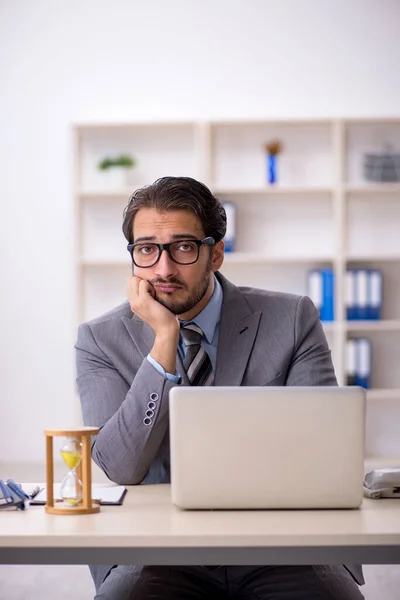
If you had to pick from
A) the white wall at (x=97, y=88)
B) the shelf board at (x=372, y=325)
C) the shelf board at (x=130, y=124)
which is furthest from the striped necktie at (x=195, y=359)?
the white wall at (x=97, y=88)

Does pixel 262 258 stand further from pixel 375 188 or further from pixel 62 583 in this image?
A: pixel 62 583

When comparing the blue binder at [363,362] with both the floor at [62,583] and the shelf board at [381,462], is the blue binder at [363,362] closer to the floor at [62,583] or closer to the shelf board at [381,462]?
the shelf board at [381,462]

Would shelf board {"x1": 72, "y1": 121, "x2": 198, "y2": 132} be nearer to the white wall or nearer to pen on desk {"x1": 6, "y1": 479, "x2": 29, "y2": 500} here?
the white wall

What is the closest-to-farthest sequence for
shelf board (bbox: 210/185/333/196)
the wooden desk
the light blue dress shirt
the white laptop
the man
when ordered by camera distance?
the wooden desk, the white laptop, the man, the light blue dress shirt, shelf board (bbox: 210/185/333/196)

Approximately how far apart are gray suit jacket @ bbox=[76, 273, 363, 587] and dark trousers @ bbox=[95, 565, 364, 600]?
220 millimetres

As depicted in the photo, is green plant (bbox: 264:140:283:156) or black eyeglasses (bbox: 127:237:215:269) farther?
green plant (bbox: 264:140:283:156)

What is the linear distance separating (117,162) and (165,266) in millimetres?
3473

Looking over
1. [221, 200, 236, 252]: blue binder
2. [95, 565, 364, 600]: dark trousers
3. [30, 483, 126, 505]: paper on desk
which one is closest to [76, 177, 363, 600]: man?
[30, 483, 126, 505]: paper on desk

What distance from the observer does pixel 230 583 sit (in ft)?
5.80

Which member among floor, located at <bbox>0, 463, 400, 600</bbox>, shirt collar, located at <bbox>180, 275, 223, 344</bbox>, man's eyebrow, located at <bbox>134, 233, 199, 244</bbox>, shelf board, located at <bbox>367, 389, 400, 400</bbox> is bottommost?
floor, located at <bbox>0, 463, 400, 600</bbox>

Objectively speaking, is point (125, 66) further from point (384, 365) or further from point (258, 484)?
point (258, 484)

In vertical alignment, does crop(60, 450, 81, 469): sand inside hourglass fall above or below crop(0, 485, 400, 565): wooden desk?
above

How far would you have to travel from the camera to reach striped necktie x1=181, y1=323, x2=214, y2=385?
2068 millimetres

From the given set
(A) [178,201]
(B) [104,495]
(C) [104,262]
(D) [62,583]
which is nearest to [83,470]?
(B) [104,495]
